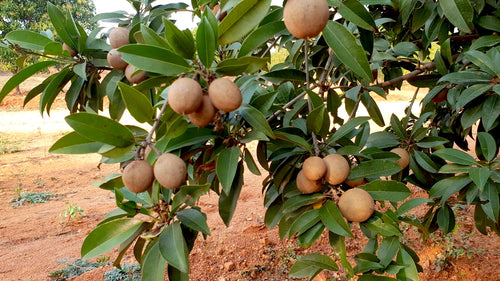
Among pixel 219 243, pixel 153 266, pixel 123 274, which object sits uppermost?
pixel 153 266

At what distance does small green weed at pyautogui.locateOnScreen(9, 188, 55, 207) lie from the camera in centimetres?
415

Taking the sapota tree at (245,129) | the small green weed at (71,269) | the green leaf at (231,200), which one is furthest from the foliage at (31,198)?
the green leaf at (231,200)

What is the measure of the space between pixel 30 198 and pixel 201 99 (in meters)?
4.49

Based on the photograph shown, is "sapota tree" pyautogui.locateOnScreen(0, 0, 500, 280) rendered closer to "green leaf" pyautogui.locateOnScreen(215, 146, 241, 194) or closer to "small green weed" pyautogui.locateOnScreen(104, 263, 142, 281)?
"green leaf" pyautogui.locateOnScreen(215, 146, 241, 194)

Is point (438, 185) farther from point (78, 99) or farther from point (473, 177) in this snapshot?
point (78, 99)

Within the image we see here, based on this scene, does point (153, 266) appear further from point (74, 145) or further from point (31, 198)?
point (31, 198)

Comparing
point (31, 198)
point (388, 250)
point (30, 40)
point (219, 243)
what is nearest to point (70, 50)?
point (30, 40)

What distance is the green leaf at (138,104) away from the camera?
58cm

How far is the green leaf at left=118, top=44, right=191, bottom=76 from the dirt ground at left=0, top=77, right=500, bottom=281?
150 cm

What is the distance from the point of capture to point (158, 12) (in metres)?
0.98

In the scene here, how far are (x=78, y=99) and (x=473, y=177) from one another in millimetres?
1076

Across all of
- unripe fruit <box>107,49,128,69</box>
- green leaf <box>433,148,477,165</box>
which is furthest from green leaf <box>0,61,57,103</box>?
green leaf <box>433,148,477,165</box>

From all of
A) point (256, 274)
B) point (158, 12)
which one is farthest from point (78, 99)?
point (256, 274)

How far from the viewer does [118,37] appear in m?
0.86
